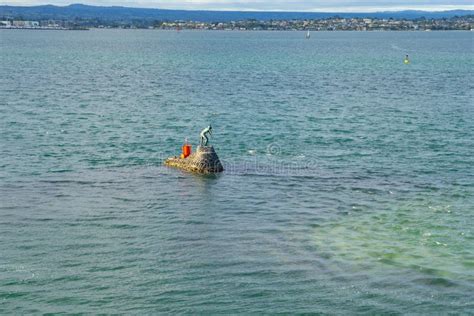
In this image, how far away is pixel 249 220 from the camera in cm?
3662

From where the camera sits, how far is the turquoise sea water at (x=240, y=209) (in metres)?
27.6

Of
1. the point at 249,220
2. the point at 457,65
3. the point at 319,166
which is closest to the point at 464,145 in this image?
the point at 319,166

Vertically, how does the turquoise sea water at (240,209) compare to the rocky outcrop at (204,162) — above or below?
below

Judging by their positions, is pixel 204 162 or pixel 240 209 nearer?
pixel 240 209

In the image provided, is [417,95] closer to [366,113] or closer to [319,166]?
[366,113]

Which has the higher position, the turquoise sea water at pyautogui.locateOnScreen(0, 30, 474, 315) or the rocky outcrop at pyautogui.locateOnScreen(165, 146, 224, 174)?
the rocky outcrop at pyautogui.locateOnScreen(165, 146, 224, 174)

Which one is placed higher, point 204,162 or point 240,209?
point 204,162

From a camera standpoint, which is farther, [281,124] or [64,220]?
[281,124]

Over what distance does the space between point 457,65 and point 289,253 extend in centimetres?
12528

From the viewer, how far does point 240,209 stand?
127 ft

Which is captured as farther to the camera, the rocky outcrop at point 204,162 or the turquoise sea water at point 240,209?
the rocky outcrop at point 204,162

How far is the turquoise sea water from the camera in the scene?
27609 millimetres

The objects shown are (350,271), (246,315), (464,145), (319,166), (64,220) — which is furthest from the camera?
(464,145)

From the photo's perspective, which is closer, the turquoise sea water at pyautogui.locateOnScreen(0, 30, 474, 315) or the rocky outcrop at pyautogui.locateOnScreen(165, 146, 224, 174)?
the turquoise sea water at pyautogui.locateOnScreen(0, 30, 474, 315)
